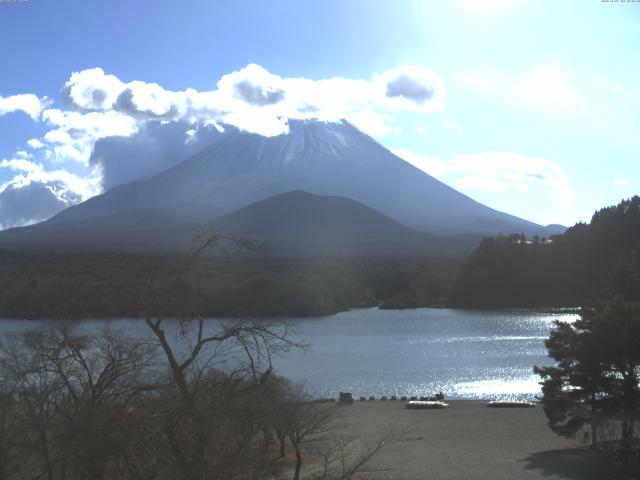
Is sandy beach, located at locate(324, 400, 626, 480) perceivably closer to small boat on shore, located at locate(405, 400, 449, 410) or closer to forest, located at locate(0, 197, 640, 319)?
small boat on shore, located at locate(405, 400, 449, 410)

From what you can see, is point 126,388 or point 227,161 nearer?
point 126,388

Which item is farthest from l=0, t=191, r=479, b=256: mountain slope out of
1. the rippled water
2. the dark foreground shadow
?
the dark foreground shadow

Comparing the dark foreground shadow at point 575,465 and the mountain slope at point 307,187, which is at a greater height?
the mountain slope at point 307,187

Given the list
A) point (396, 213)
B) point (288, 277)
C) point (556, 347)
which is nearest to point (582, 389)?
point (556, 347)

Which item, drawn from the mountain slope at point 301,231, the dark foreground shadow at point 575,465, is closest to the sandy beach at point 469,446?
the dark foreground shadow at point 575,465

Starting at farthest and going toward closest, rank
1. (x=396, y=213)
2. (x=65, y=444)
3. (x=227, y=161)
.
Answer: (x=227, y=161) < (x=396, y=213) < (x=65, y=444)

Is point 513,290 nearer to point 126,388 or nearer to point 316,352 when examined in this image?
point 316,352

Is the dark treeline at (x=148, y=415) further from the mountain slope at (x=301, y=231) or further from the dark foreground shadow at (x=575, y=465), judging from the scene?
the mountain slope at (x=301, y=231)

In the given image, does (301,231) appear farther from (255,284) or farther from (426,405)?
(426,405)
